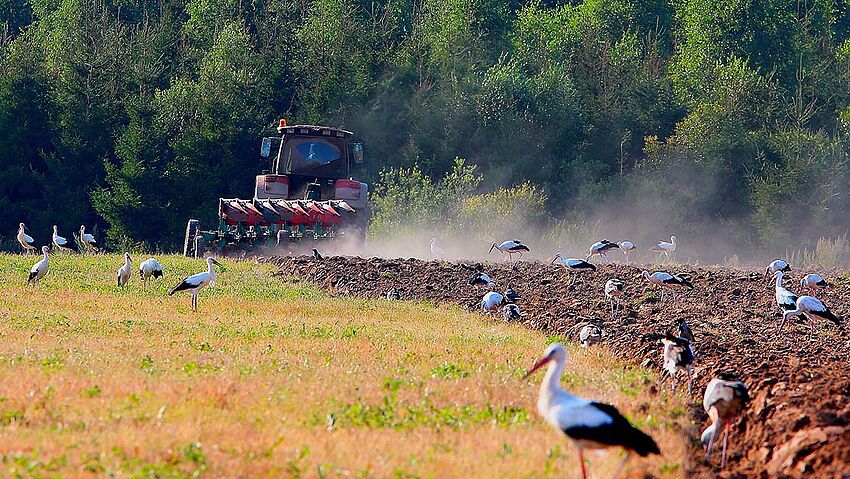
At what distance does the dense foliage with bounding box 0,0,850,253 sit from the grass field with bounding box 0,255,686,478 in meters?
26.9

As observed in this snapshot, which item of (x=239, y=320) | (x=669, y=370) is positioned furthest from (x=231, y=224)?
(x=669, y=370)

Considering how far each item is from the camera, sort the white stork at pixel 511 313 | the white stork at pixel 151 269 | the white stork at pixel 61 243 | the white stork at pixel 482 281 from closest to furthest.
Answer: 1. the white stork at pixel 511 313
2. the white stork at pixel 151 269
3. the white stork at pixel 482 281
4. the white stork at pixel 61 243

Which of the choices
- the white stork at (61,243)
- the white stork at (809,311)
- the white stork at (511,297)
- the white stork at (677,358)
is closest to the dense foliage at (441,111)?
the white stork at (61,243)

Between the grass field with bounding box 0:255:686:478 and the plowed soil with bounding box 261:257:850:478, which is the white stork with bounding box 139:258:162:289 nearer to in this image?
the plowed soil with bounding box 261:257:850:478

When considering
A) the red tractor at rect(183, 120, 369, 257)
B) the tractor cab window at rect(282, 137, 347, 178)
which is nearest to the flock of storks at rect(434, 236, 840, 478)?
the red tractor at rect(183, 120, 369, 257)

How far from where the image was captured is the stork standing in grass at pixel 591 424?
7.68 m

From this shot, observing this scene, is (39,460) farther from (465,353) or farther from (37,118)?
(37,118)

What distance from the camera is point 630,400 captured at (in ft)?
36.3

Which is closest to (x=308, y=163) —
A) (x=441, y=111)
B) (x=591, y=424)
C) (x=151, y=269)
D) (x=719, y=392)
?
(x=151, y=269)

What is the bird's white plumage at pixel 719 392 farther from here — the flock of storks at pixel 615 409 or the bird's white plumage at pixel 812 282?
the bird's white plumage at pixel 812 282

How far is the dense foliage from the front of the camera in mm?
45344

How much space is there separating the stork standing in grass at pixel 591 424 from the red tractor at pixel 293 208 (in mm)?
23447

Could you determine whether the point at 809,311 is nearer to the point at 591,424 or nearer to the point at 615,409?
the point at 615,409

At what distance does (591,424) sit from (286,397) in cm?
336
